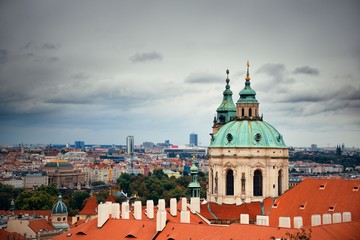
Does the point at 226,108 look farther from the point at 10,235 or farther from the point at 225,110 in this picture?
the point at 10,235

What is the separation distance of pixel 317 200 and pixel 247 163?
12276mm

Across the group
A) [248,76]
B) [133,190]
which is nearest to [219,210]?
[248,76]

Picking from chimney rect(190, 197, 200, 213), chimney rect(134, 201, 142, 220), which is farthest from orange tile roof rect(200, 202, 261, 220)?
chimney rect(134, 201, 142, 220)

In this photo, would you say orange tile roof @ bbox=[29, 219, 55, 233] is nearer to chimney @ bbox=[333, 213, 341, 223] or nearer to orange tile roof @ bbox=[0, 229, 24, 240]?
orange tile roof @ bbox=[0, 229, 24, 240]

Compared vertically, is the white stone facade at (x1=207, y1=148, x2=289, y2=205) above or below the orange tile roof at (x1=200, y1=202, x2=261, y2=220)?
above

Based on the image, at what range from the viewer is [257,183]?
75.0 meters

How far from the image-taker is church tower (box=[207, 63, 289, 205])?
74.6m

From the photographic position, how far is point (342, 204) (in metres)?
61.2

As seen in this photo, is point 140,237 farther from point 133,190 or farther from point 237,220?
point 133,190

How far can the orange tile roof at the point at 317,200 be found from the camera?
6084cm

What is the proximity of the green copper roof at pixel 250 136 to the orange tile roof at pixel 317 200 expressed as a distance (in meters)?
8.18

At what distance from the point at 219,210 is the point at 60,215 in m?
33.2

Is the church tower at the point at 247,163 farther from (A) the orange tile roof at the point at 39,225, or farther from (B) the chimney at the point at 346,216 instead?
(A) the orange tile roof at the point at 39,225

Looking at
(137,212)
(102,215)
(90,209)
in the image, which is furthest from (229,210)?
(90,209)
